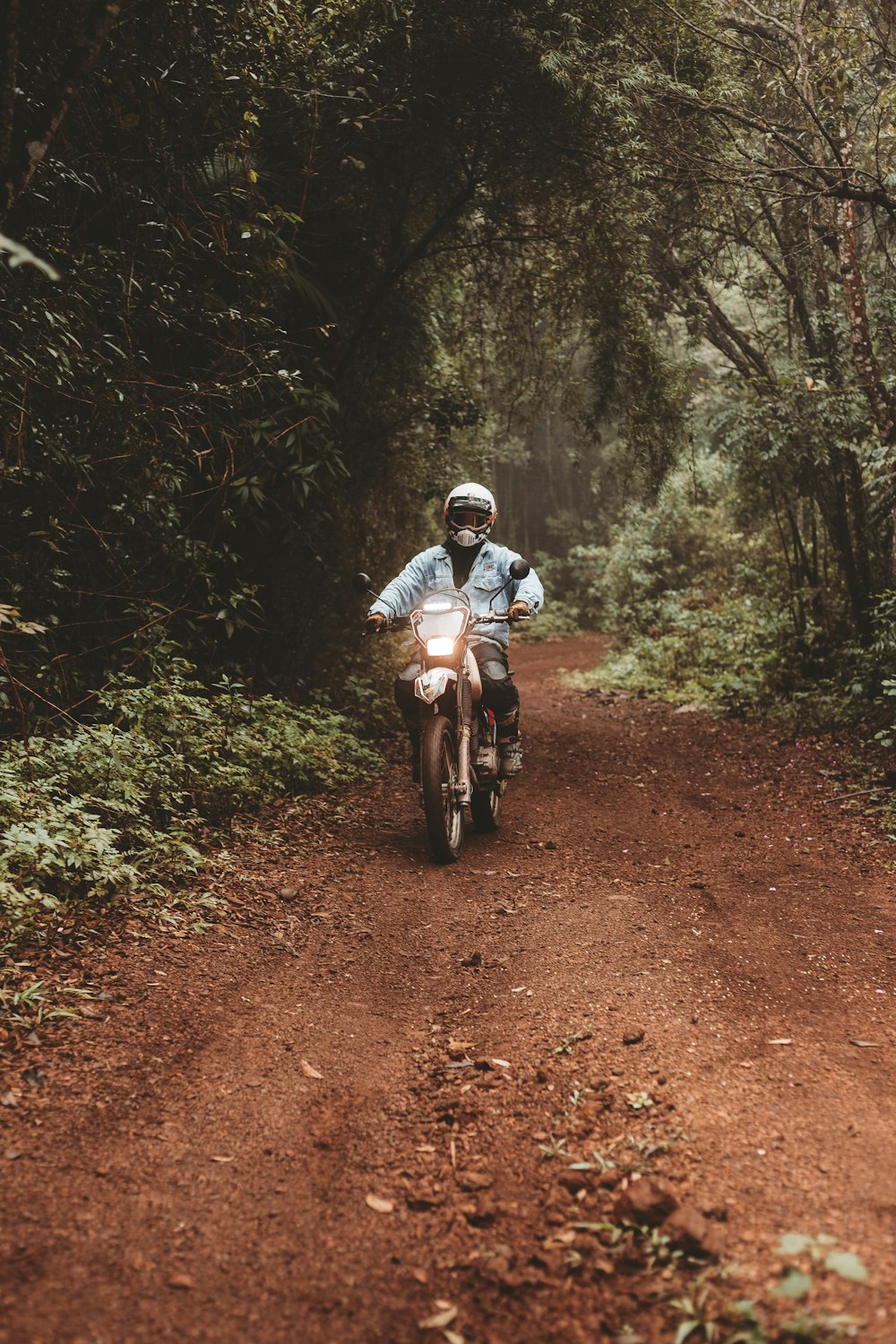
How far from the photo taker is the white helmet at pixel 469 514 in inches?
245

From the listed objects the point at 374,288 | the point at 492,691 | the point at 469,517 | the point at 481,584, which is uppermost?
the point at 374,288

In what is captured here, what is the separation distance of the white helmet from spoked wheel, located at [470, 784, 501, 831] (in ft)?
5.68

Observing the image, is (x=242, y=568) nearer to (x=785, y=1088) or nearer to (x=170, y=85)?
(x=170, y=85)

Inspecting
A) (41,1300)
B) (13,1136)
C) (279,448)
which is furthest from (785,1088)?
(279,448)

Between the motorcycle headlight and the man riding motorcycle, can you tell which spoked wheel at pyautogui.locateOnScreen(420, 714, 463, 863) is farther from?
the man riding motorcycle

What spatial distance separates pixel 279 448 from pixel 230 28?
8.99ft

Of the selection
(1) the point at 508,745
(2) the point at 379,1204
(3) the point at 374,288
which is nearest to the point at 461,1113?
(2) the point at 379,1204

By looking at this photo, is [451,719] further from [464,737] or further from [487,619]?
[487,619]

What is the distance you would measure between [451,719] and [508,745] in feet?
2.10

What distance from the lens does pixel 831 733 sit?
28.5ft

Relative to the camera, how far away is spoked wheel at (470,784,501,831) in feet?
20.0

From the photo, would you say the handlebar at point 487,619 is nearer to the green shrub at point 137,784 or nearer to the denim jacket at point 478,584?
the denim jacket at point 478,584

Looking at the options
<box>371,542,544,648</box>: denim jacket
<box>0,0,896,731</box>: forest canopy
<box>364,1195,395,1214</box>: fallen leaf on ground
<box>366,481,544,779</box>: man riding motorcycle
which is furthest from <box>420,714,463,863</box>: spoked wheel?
<box>364,1195,395,1214</box>: fallen leaf on ground

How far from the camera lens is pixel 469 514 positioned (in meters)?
6.25
